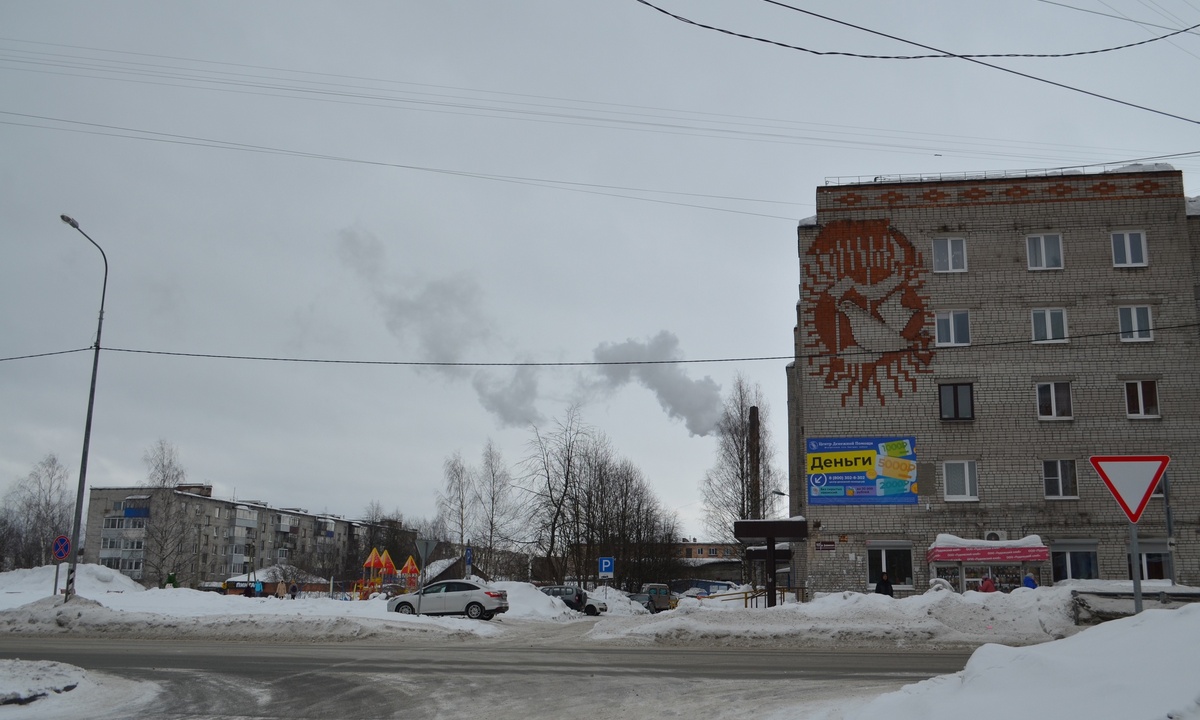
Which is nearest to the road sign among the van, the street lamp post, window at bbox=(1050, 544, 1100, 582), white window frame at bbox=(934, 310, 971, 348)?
the street lamp post

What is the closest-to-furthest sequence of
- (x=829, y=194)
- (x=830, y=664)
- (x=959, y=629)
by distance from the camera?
(x=830, y=664), (x=959, y=629), (x=829, y=194)

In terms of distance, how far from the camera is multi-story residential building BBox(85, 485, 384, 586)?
286 ft

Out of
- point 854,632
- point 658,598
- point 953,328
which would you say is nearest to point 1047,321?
point 953,328

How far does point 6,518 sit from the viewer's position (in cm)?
10594

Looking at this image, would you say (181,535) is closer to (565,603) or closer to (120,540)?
(120,540)

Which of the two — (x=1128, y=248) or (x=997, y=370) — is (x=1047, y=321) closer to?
(x=997, y=370)

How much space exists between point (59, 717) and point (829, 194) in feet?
114

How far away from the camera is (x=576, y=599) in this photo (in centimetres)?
4262

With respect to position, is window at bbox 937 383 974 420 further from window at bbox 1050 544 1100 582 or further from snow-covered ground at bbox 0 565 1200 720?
snow-covered ground at bbox 0 565 1200 720

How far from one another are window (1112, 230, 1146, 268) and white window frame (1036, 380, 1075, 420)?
532 cm

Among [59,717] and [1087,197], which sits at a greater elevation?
[1087,197]

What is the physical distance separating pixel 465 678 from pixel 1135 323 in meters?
33.6

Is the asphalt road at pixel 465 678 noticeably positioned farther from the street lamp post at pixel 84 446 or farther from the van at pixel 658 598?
the van at pixel 658 598

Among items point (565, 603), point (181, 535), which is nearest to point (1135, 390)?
point (565, 603)
